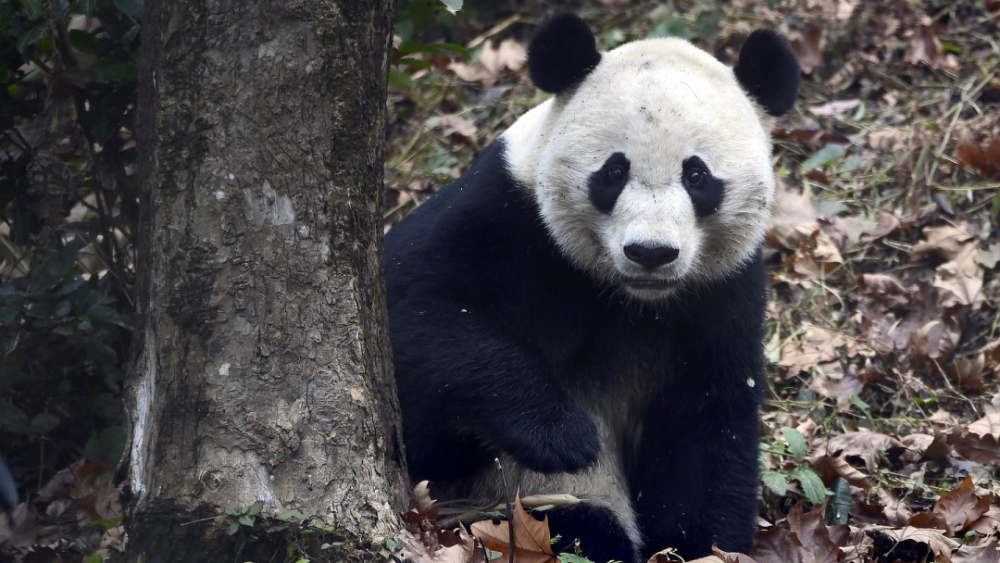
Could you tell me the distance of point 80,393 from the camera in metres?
4.54

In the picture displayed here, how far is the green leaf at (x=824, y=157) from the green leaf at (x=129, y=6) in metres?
4.12

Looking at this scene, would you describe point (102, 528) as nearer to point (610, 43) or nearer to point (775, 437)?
point (775, 437)

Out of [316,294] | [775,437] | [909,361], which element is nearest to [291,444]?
[316,294]

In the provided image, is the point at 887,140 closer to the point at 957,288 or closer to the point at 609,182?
the point at 957,288

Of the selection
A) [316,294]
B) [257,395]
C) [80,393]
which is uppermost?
[316,294]

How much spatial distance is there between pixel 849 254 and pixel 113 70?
3932 mm

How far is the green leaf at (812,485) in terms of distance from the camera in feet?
13.1

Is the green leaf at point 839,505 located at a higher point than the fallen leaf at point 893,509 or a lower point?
higher

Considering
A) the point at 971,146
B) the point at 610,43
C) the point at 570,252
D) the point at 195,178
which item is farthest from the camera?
the point at 610,43

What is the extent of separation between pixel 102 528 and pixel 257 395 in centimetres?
139

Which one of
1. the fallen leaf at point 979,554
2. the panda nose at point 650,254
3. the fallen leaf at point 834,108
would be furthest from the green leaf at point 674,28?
the fallen leaf at point 979,554

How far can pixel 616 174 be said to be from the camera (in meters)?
3.56

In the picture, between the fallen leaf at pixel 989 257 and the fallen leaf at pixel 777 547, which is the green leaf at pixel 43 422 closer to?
the fallen leaf at pixel 777 547

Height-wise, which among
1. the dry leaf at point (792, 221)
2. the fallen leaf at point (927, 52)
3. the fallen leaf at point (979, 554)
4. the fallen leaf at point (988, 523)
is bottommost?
the fallen leaf at point (988, 523)
